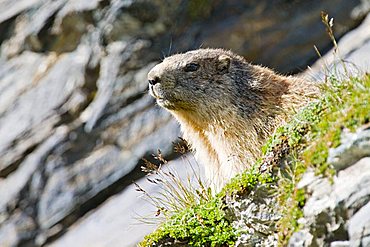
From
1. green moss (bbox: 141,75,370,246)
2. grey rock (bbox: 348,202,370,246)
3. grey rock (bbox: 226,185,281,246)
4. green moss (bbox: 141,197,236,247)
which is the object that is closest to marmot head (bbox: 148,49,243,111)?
green moss (bbox: 141,75,370,246)

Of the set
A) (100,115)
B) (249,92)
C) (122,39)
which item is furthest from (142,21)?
(249,92)

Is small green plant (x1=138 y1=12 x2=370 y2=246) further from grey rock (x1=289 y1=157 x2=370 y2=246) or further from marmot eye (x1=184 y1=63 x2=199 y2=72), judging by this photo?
marmot eye (x1=184 y1=63 x2=199 y2=72)

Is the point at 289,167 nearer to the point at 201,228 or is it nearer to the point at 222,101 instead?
the point at 201,228

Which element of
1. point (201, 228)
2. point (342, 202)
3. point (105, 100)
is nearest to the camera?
point (342, 202)

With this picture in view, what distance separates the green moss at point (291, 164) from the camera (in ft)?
17.8

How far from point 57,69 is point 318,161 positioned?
13.1m

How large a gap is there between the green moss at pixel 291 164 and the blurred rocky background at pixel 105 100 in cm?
850

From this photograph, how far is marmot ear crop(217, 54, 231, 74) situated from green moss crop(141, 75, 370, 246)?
3008 millimetres

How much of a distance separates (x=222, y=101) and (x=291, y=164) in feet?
11.1

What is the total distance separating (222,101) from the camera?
9.40 metres

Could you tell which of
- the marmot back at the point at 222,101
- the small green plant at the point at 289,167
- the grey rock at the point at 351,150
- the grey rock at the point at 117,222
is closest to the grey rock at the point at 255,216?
the small green plant at the point at 289,167

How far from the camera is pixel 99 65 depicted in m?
17.2

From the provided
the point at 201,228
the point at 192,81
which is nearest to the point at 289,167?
the point at 201,228

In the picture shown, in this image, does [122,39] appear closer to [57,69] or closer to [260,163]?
[57,69]
